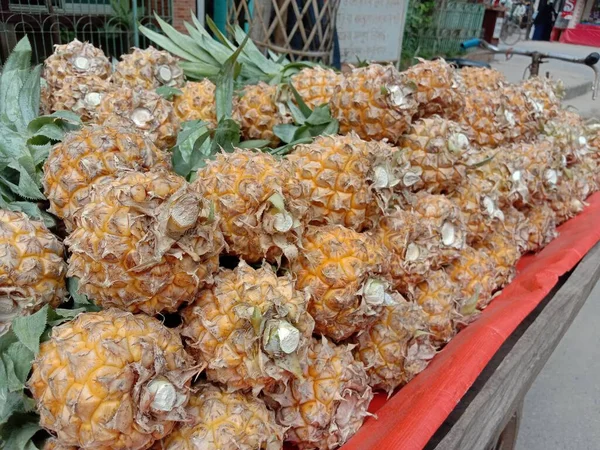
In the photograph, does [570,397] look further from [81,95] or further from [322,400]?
[81,95]

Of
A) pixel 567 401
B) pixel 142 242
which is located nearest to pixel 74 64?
pixel 142 242

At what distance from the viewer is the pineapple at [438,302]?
1.72m

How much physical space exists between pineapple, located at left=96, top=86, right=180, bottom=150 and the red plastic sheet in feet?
3.69

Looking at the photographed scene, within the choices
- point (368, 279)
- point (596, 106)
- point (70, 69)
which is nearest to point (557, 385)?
point (368, 279)

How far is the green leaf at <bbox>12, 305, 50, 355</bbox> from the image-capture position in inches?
38.9

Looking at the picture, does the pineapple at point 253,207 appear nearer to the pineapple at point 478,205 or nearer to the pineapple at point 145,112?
the pineapple at point 145,112

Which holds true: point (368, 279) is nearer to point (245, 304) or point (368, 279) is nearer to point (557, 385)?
point (245, 304)

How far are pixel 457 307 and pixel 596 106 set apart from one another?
38.7 ft

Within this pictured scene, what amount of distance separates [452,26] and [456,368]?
13.7 m

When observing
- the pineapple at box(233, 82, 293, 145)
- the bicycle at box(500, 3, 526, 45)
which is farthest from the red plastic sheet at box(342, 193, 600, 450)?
the bicycle at box(500, 3, 526, 45)

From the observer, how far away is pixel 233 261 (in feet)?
4.58

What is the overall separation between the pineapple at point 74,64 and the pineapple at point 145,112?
345 millimetres

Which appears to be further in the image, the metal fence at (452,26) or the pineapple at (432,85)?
the metal fence at (452,26)

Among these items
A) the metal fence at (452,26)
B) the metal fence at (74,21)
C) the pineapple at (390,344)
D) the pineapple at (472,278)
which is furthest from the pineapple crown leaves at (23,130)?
the metal fence at (452,26)
